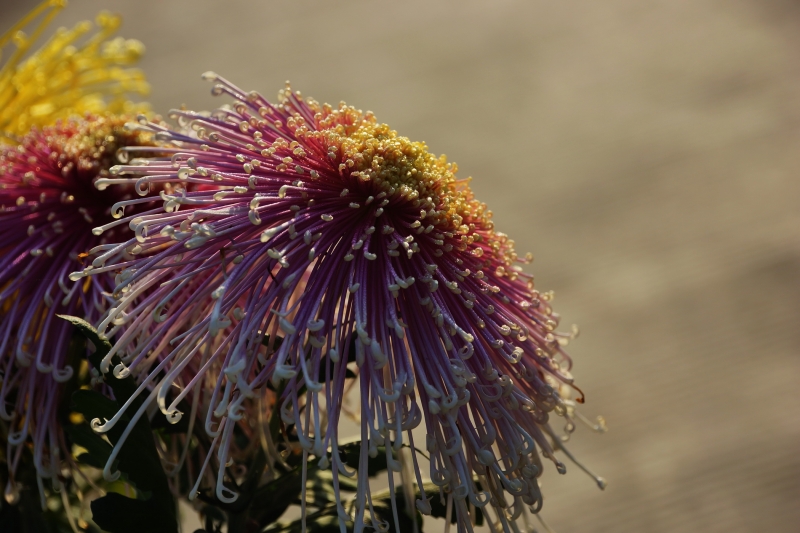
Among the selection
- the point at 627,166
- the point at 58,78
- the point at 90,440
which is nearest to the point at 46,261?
the point at 90,440

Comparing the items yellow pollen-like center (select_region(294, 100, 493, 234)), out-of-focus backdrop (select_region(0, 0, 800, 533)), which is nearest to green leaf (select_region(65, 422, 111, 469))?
yellow pollen-like center (select_region(294, 100, 493, 234))

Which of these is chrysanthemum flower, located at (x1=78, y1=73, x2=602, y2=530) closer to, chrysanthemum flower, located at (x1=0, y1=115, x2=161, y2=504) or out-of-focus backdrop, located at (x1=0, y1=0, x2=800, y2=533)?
chrysanthemum flower, located at (x1=0, y1=115, x2=161, y2=504)

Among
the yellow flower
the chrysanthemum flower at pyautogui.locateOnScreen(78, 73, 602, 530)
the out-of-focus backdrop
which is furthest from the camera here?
the out-of-focus backdrop

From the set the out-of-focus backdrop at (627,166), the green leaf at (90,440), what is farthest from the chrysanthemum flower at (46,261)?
the out-of-focus backdrop at (627,166)

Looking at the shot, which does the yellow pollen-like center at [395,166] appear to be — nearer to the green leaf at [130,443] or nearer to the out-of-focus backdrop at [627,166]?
the green leaf at [130,443]

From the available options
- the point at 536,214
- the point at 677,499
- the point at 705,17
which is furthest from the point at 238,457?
the point at 705,17

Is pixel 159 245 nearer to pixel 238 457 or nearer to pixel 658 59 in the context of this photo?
pixel 238 457
